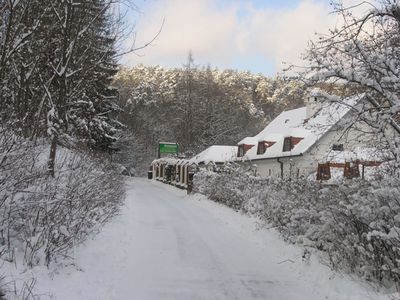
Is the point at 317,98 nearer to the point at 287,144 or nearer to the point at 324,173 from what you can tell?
the point at 324,173

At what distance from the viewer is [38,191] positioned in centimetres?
662

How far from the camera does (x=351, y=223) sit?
8.15 metres

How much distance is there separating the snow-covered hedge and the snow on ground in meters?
0.33

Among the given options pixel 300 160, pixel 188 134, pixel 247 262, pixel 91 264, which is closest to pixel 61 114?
pixel 91 264

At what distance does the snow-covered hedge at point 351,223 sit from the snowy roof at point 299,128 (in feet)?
3.99

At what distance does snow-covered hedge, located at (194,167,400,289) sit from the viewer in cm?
706

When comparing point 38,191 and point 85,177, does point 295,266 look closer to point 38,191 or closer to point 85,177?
point 85,177

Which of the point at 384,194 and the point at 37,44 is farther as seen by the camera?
the point at 37,44

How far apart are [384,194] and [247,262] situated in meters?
3.57

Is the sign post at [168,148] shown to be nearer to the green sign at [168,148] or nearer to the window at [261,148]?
the green sign at [168,148]

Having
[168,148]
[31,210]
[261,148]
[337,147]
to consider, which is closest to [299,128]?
[261,148]

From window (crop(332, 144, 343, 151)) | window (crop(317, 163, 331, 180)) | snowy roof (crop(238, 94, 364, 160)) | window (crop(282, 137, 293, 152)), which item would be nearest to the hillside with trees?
snowy roof (crop(238, 94, 364, 160))

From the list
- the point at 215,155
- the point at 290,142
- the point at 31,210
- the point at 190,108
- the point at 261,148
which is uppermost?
the point at 190,108

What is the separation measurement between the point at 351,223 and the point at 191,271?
9.46ft
